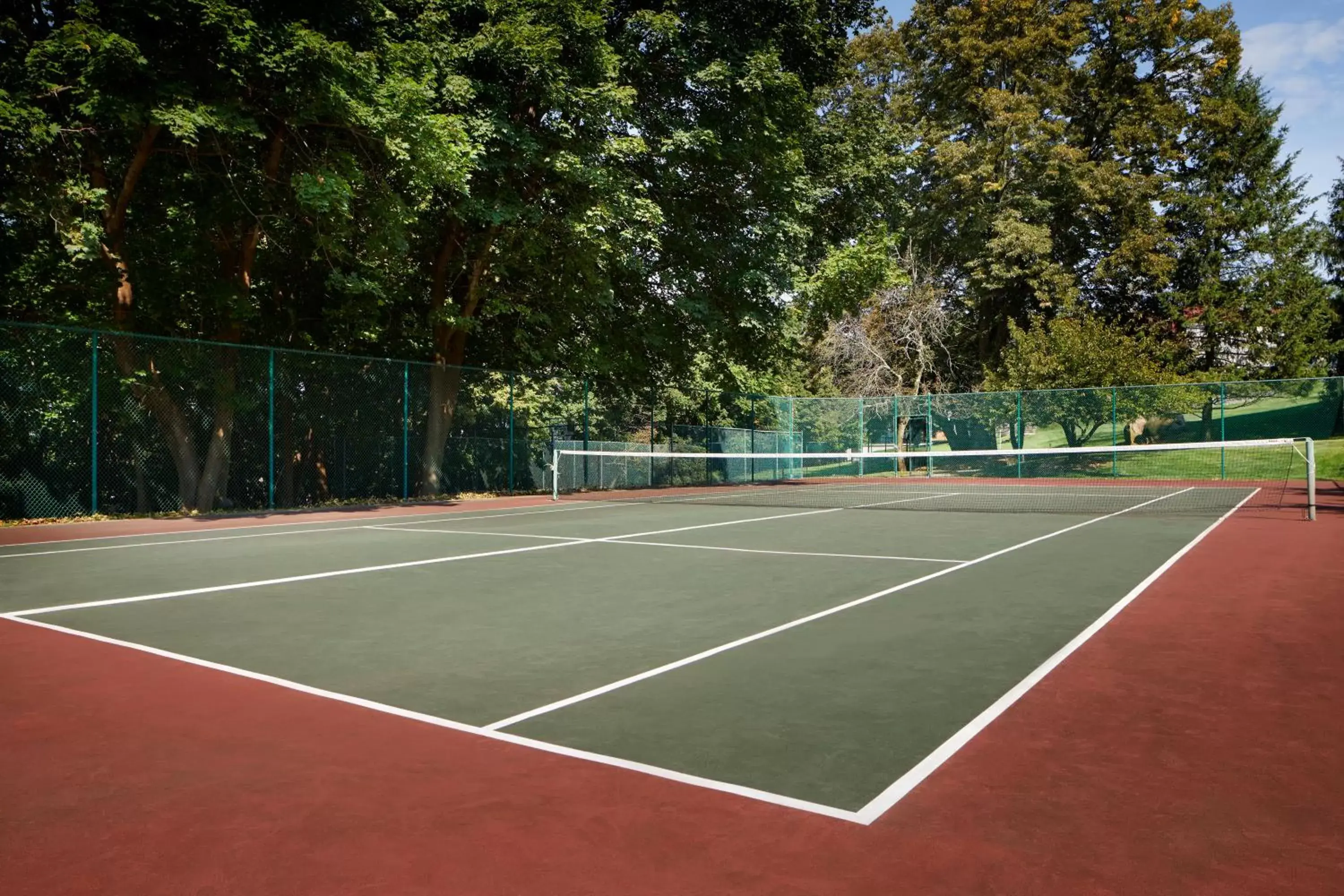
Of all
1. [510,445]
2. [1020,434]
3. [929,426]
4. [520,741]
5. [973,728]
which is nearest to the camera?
[520,741]

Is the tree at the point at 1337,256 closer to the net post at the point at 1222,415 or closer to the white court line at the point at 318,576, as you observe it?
the net post at the point at 1222,415

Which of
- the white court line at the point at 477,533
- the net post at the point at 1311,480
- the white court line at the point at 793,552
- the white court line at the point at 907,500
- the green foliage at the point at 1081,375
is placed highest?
the green foliage at the point at 1081,375

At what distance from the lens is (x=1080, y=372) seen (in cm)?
3472

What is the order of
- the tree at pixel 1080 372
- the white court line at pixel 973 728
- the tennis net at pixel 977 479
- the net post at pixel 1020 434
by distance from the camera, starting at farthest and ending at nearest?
1. the net post at pixel 1020 434
2. the tree at pixel 1080 372
3. the tennis net at pixel 977 479
4. the white court line at pixel 973 728

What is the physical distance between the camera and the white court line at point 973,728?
11.0 ft

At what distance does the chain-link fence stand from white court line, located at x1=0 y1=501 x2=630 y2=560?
171 cm

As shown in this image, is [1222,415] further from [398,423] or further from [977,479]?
[398,423]

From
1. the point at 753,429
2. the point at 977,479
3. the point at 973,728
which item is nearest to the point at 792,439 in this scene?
the point at 753,429

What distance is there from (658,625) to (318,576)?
13.7 ft

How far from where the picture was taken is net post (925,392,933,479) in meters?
33.6

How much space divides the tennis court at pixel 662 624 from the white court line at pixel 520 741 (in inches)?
0.6

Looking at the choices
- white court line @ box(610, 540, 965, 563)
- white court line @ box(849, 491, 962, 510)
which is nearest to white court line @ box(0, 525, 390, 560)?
white court line @ box(610, 540, 965, 563)

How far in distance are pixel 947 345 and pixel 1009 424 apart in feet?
42.0

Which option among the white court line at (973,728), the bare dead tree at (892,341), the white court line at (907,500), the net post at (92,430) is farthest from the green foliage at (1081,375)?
the net post at (92,430)
